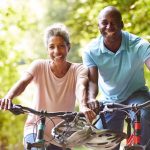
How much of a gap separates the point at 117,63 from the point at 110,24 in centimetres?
25

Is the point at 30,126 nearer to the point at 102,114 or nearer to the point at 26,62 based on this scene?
the point at 102,114

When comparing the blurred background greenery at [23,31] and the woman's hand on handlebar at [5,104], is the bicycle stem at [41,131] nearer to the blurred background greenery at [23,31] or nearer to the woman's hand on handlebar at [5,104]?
the woman's hand on handlebar at [5,104]

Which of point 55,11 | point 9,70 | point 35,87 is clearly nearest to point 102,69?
point 35,87

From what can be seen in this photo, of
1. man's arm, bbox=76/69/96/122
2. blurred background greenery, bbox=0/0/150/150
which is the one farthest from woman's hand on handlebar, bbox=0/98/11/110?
blurred background greenery, bbox=0/0/150/150

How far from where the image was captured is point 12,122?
691 centimetres

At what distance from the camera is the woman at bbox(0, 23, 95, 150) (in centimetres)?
279

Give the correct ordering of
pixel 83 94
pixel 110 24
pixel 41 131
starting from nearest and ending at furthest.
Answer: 1. pixel 41 131
2. pixel 83 94
3. pixel 110 24

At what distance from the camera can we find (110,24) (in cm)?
279

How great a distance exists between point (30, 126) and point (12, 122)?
4164 millimetres

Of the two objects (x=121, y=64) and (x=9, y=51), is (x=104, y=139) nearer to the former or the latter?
(x=121, y=64)

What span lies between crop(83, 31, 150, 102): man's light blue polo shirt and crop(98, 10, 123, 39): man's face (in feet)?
0.35

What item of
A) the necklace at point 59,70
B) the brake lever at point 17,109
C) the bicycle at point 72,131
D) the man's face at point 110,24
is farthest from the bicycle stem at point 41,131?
the man's face at point 110,24

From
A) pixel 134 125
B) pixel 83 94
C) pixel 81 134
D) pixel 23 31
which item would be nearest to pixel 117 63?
pixel 83 94

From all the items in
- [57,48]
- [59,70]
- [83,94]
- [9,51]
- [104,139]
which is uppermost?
[9,51]
